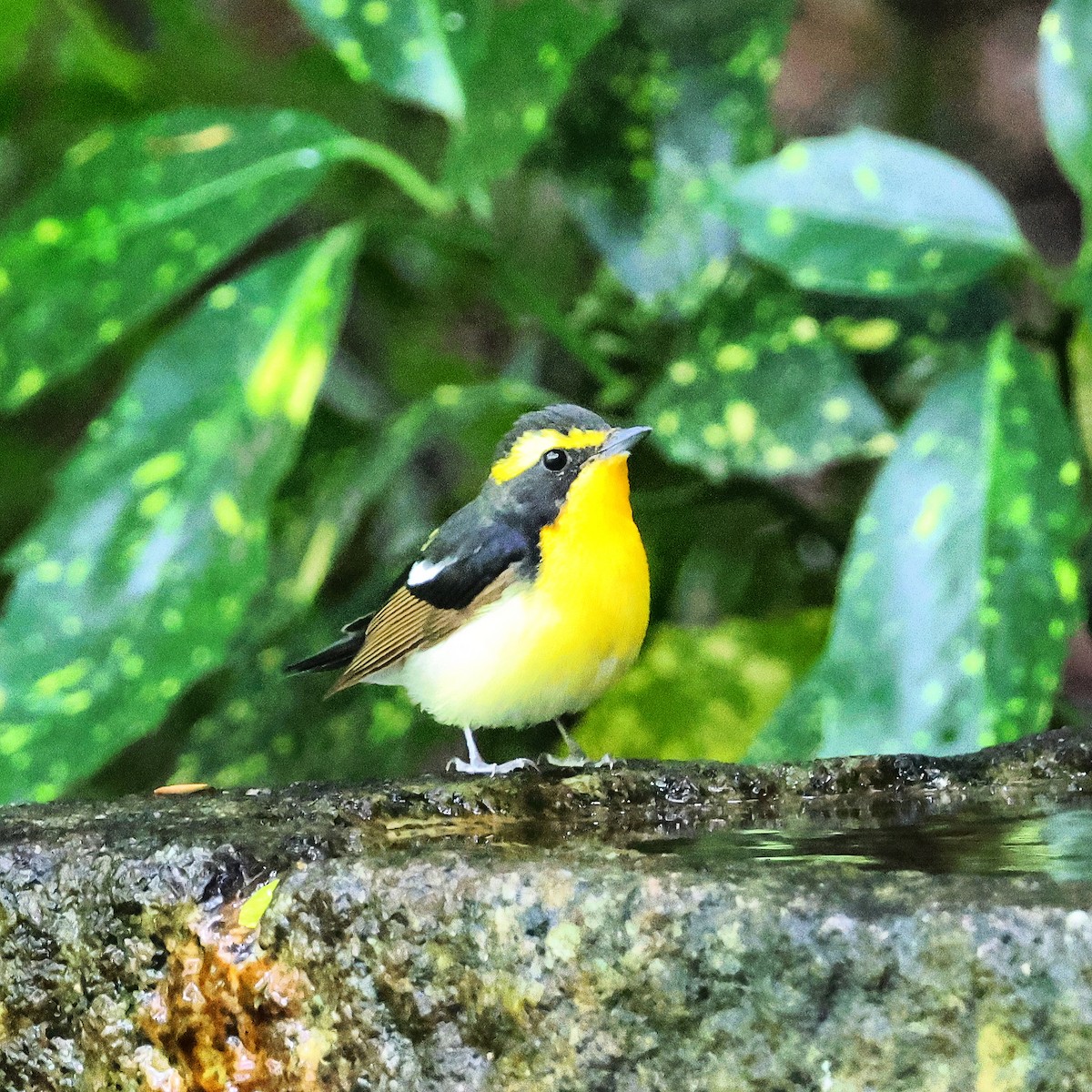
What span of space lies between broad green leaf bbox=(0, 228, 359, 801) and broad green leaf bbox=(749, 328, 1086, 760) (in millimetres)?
930

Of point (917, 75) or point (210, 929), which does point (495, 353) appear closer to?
point (917, 75)

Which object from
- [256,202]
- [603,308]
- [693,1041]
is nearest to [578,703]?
[693,1041]

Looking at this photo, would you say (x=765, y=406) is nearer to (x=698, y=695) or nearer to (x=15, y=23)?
(x=698, y=695)

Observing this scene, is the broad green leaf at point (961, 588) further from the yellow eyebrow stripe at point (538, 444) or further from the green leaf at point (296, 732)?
the green leaf at point (296, 732)

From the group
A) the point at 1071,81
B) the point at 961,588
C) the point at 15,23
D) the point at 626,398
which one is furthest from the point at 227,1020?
the point at 15,23

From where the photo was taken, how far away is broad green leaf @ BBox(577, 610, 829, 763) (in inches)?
111

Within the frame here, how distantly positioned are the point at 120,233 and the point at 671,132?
109 centimetres

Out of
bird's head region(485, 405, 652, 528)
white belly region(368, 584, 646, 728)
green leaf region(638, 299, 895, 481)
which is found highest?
bird's head region(485, 405, 652, 528)

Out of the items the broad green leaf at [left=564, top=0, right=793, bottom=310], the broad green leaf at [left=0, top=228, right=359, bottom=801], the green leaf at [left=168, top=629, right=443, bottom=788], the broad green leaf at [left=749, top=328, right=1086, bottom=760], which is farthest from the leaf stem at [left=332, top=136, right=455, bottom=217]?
the broad green leaf at [left=749, top=328, right=1086, bottom=760]

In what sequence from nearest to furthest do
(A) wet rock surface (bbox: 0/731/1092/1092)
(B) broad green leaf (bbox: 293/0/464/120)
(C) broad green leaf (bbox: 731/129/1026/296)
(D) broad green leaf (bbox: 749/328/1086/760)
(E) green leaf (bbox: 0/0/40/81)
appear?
1. (A) wet rock surface (bbox: 0/731/1092/1092)
2. (D) broad green leaf (bbox: 749/328/1086/760)
3. (C) broad green leaf (bbox: 731/129/1026/296)
4. (B) broad green leaf (bbox: 293/0/464/120)
5. (E) green leaf (bbox: 0/0/40/81)

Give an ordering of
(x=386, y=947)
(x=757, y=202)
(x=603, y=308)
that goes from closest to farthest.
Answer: (x=386, y=947) < (x=757, y=202) < (x=603, y=308)

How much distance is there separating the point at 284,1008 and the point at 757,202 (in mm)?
1573

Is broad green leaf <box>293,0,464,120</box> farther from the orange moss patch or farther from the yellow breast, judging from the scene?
the orange moss patch

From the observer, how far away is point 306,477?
332cm
